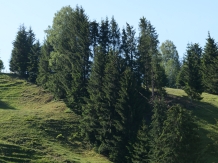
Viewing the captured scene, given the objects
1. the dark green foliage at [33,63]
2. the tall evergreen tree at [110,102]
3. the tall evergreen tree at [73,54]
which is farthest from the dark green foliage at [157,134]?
the dark green foliage at [33,63]

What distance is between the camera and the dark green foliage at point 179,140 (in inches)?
1745

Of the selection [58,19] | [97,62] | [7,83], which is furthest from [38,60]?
[97,62]

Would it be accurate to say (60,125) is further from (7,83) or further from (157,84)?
(7,83)

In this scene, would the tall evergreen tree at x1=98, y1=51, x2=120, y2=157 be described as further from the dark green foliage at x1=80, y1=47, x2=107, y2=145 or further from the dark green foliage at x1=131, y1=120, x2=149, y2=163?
the dark green foliage at x1=131, y1=120, x2=149, y2=163

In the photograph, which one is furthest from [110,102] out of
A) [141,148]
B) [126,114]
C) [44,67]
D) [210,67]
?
[210,67]

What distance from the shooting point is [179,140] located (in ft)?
146

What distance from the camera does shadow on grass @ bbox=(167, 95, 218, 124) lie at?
6688 centimetres

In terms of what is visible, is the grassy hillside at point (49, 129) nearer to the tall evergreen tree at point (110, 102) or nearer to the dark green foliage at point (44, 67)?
the dark green foliage at point (44, 67)

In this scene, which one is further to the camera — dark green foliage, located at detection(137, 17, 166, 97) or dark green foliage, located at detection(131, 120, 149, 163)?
dark green foliage, located at detection(137, 17, 166, 97)

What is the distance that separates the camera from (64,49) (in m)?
74.2

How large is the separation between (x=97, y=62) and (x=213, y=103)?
24.3 metres

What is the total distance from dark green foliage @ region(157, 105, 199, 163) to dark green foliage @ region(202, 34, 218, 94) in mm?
37445

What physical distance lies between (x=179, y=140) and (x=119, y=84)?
58.2ft

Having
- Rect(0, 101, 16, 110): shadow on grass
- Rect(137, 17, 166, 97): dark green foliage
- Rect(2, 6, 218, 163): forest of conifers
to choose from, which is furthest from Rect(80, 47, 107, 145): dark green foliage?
Rect(0, 101, 16, 110): shadow on grass
